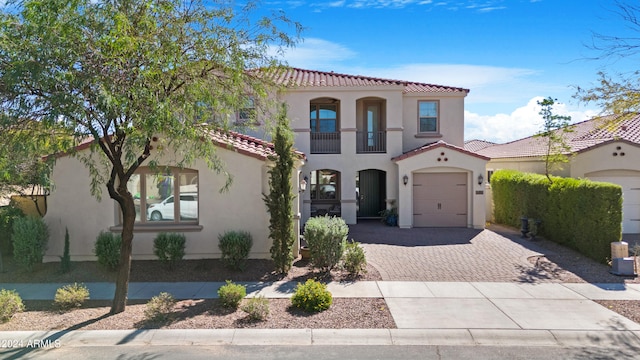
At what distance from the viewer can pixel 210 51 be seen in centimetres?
740

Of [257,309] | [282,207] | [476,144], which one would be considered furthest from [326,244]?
[476,144]

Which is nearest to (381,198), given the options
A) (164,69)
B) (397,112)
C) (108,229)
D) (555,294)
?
(397,112)

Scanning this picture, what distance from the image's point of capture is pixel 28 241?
9797 millimetres

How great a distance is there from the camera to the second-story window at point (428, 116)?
1811cm

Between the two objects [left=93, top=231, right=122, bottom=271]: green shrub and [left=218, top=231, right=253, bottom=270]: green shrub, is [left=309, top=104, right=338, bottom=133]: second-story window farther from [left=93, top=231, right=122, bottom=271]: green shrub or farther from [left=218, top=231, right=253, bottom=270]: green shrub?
[left=93, top=231, right=122, bottom=271]: green shrub

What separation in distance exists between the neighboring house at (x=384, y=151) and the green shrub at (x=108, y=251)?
8.36 meters

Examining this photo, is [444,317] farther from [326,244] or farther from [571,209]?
[571,209]

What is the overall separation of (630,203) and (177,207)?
16708 mm

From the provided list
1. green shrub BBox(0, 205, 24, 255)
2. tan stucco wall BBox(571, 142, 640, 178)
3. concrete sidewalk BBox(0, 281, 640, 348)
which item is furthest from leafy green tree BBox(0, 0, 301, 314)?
tan stucco wall BBox(571, 142, 640, 178)

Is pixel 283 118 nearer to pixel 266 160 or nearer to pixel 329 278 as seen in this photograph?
pixel 266 160

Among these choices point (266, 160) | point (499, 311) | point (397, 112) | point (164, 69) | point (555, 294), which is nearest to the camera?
point (164, 69)

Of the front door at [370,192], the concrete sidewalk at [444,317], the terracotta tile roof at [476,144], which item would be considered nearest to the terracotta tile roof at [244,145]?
the concrete sidewalk at [444,317]

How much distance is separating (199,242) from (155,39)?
18.5 feet

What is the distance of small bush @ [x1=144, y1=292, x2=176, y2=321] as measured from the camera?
6.86m
